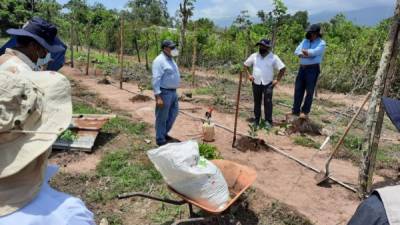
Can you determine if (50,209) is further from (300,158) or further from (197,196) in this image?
(300,158)

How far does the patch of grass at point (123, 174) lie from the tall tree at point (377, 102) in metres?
2.54

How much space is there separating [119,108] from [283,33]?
11700 millimetres

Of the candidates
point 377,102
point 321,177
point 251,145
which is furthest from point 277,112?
point 377,102

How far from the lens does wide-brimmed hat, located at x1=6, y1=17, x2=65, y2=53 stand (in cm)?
316

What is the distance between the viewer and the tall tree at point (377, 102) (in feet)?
13.9

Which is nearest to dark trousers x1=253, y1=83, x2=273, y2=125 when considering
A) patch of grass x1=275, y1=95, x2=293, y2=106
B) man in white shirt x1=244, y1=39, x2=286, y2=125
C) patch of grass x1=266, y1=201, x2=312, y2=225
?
man in white shirt x1=244, y1=39, x2=286, y2=125

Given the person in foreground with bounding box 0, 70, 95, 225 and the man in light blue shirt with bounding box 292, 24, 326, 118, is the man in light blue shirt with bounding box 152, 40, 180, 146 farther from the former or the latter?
the person in foreground with bounding box 0, 70, 95, 225

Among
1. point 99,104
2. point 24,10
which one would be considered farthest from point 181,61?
point 24,10

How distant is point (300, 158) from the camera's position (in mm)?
6223

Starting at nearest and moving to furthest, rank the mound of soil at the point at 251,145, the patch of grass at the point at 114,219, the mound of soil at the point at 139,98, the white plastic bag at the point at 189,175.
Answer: the white plastic bag at the point at 189,175 → the patch of grass at the point at 114,219 → the mound of soil at the point at 251,145 → the mound of soil at the point at 139,98

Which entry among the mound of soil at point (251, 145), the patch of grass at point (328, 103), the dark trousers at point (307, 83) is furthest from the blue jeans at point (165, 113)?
the patch of grass at point (328, 103)

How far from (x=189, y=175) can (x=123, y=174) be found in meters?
1.79

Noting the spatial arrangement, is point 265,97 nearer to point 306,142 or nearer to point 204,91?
point 306,142

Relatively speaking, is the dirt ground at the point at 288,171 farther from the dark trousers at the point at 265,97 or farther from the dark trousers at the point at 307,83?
the dark trousers at the point at 307,83
